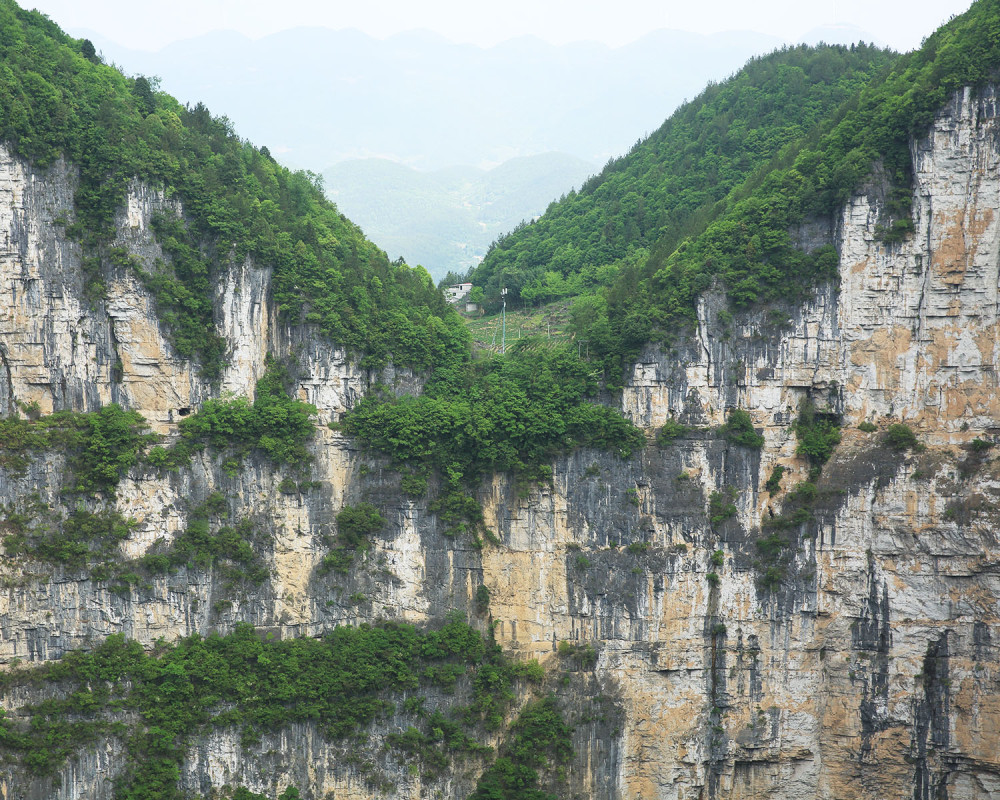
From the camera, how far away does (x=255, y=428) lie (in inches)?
1205

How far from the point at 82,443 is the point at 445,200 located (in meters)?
105

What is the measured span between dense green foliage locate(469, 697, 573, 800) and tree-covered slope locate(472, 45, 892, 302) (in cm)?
1951

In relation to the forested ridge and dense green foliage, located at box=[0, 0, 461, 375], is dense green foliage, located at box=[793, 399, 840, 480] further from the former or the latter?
dense green foliage, located at box=[0, 0, 461, 375]

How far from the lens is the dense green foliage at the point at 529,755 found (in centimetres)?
3072

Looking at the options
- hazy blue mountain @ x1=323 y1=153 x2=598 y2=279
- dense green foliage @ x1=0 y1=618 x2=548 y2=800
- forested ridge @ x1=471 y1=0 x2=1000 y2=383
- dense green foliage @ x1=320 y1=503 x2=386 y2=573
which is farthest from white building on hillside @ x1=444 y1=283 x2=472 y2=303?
hazy blue mountain @ x1=323 y1=153 x2=598 y2=279

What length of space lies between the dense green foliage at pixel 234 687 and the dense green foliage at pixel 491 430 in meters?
5.04

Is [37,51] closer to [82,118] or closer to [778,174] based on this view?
[82,118]

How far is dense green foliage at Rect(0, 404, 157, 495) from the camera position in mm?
28812

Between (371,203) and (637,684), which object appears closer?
(637,684)

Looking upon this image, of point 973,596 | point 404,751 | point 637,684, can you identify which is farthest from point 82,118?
point 973,596

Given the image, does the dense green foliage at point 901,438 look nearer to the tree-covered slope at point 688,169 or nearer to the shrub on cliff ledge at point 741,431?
the shrub on cliff ledge at point 741,431

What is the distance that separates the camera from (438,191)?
132125mm

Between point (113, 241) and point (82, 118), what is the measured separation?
412 centimetres

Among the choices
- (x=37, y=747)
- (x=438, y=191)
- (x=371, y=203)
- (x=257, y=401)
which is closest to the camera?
(x=37, y=747)
